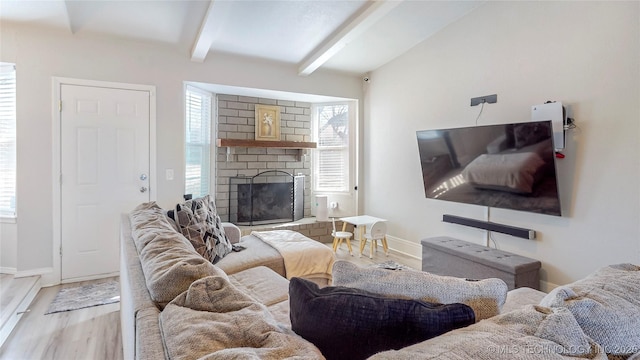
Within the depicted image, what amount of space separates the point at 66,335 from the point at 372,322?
251cm

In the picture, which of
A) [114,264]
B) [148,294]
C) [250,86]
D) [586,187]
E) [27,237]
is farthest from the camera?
[250,86]

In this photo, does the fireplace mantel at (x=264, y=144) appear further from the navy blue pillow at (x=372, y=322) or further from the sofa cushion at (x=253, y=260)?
the navy blue pillow at (x=372, y=322)

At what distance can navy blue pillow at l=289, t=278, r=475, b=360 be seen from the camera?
0.85 m

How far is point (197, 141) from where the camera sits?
4391 millimetres

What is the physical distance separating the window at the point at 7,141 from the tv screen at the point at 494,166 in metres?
4.17

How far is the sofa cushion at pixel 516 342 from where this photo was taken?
2.23 ft

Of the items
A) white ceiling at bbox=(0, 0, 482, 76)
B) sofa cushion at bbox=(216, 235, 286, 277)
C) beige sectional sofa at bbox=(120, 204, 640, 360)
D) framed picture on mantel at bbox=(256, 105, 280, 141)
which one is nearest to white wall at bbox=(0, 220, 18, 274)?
white ceiling at bbox=(0, 0, 482, 76)

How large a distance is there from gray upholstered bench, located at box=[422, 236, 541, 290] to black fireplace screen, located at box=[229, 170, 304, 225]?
211cm

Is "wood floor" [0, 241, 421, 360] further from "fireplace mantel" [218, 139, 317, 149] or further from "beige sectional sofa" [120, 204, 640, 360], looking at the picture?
"fireplace mantel" [218, 139, 317, 149]

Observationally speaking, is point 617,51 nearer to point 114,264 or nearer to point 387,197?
point 387,197

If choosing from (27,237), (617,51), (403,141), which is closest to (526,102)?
(617,51)

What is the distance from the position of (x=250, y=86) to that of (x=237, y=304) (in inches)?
143

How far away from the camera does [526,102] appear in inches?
122

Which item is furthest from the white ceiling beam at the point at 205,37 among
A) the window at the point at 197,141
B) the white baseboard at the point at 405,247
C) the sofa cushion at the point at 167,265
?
the white baseboard at the point at 405,247
